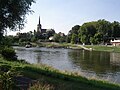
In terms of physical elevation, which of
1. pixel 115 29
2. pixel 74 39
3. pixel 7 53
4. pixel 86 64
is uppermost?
pixel 115 29

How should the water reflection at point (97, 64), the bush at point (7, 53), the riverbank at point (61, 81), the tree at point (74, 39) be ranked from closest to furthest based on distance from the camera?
the riverbank at point (61, 81), the bush at point (7, 53), the water reflection at point (97, 64), the tree at point (74, 39)

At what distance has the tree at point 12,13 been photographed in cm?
2146

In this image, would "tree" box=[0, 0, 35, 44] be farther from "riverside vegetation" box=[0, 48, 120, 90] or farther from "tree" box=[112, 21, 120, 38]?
"tree" box=[112, 21, 120, 38]

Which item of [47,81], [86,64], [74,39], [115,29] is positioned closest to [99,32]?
[115,29]

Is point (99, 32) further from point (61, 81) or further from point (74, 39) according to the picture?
Answer: point (61, 81)

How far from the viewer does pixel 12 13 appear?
22.2m

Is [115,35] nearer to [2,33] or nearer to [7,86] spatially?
[2,33]

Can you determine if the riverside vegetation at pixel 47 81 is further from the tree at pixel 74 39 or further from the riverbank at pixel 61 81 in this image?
the tree at pixel 74 39

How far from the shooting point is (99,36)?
536ft

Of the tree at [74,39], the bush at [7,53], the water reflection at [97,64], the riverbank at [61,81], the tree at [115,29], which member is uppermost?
the tree at [115,29]

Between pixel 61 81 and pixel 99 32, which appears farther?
pixel 99 32

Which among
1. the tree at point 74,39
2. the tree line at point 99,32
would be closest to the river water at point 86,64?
the tree line at point 99,32

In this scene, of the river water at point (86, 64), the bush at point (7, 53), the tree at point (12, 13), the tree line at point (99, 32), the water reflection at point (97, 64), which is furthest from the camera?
the tree line at point (99, 32)

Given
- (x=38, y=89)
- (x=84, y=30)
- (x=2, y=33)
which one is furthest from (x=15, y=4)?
(x=84, y=30)
